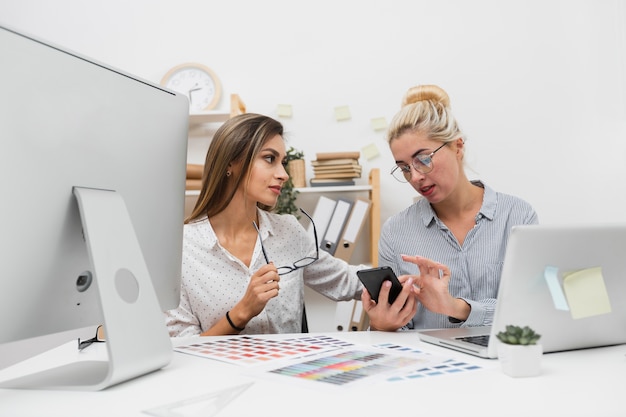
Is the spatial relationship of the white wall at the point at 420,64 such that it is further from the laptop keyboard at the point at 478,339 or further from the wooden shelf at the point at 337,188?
the laptop keyboard at the point at 478,339

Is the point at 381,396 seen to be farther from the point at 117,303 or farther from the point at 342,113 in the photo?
the point at 342,113

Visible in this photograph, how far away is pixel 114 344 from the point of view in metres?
0.83

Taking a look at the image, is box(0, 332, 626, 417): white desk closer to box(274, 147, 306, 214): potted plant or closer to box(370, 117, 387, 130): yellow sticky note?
box(274, 147, 306, 214): potted plant

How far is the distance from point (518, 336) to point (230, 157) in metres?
1.12

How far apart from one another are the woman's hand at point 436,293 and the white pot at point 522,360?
0.40m

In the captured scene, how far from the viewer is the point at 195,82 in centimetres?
286

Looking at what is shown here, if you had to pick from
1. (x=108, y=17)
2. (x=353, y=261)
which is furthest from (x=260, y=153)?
(x=108, y=17)

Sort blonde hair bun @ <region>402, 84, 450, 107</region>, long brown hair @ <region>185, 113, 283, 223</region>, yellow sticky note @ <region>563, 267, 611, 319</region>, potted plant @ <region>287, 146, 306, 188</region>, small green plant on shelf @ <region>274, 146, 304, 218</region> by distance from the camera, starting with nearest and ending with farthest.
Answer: yellow sticky note @ <region>563, 267, 611, 319</region> < long brown hair @ <region>185, 113, 283, 223</region> < blonde hair bun @ <region>402, 84, 450, 107</region> < small green plant on shelf @ <region>274, 146, 304, 218</region> < potted plant @ <region>287, 146, 306, 188</region>

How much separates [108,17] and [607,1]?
267 centimetres

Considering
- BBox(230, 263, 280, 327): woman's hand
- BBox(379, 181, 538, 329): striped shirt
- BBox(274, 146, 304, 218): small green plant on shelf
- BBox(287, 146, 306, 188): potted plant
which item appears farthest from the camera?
BBox(287, 146, 306, 188): potted plant

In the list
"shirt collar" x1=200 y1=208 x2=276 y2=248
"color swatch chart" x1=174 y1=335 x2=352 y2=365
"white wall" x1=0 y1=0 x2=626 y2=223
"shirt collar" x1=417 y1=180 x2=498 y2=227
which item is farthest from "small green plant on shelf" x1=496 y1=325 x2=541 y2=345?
"white wall" x1=0 y1=0 x2=626 y2=223

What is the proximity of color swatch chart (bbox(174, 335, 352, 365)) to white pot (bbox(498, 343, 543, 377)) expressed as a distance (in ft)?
1.17

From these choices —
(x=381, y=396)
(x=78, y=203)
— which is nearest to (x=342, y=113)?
(x=78, y=203)

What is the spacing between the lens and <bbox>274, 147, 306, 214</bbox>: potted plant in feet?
8.39
